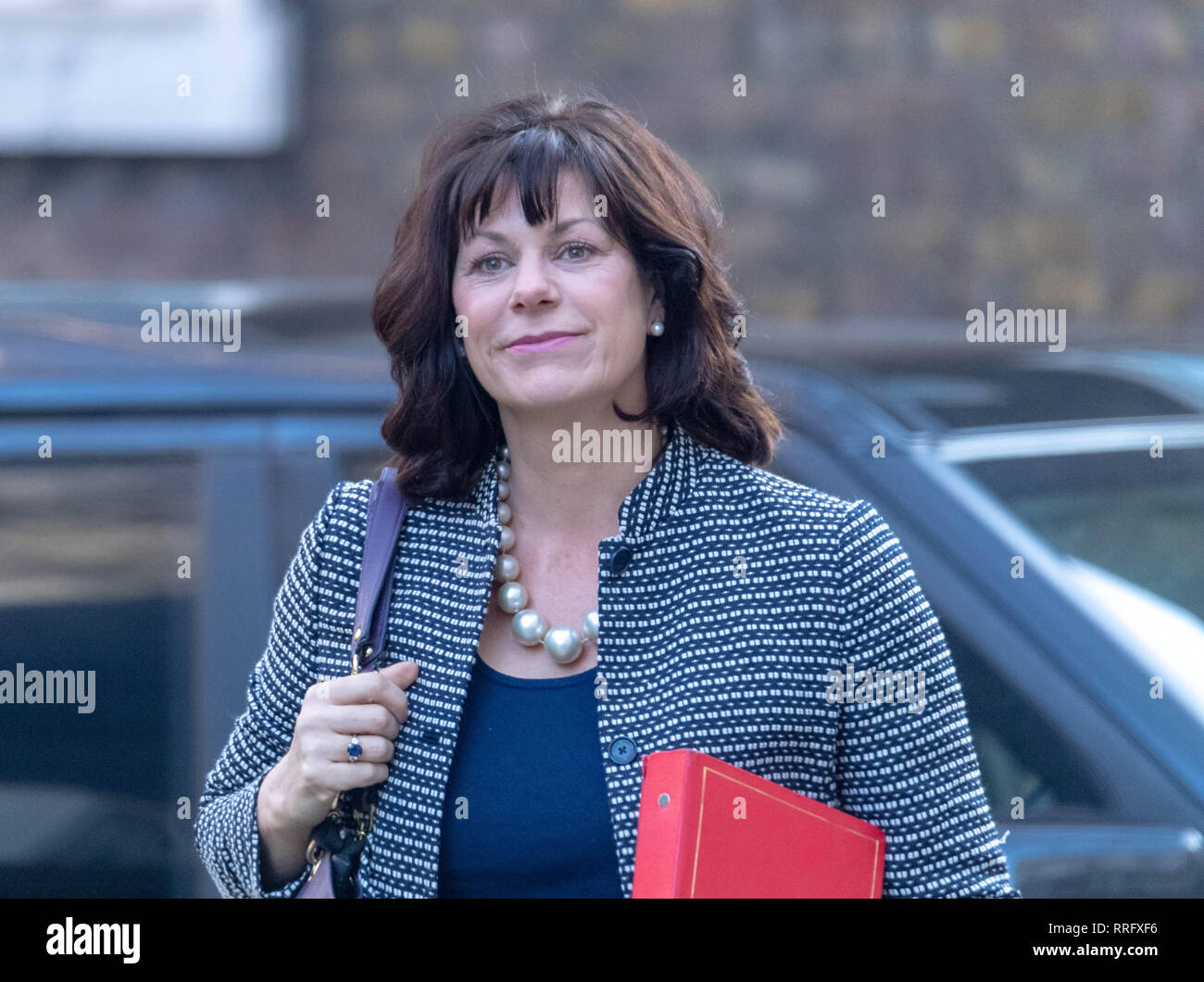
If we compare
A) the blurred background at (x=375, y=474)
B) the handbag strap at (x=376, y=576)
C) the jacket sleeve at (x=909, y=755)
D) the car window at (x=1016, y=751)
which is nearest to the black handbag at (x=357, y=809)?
the handbag strap at (x=376, y=576)

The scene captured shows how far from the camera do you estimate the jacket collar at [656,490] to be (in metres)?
1.77

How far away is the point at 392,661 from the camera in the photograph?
1739mm

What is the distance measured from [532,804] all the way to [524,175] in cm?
69

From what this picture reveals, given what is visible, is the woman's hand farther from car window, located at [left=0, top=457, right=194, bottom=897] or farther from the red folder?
car window, located at [left=0, top=457, right=194, bottom=897]

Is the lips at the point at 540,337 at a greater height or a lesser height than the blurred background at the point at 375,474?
greater

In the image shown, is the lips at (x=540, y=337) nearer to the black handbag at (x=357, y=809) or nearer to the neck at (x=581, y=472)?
the neck at (x=581, y=472)

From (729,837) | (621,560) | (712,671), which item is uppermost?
(621,560)

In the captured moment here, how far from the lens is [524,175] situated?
5.68ft

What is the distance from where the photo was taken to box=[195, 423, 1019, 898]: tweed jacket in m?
1.64

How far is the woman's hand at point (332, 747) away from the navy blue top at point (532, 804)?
0.28 ft

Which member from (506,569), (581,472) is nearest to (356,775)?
(506,569)

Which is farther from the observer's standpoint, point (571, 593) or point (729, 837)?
point (571, 593)

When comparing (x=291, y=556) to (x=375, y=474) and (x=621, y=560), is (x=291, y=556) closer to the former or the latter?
(x=375, y=474)

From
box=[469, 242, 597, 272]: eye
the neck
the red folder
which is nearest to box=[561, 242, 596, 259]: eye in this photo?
box=[469, 242, 597, 272]: eye
